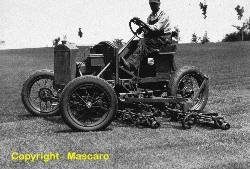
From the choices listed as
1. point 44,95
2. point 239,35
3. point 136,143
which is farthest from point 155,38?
point 239,35

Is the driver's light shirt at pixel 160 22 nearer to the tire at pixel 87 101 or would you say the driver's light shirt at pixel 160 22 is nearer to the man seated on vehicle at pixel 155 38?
the man seated on vehicle at pixel 155 38

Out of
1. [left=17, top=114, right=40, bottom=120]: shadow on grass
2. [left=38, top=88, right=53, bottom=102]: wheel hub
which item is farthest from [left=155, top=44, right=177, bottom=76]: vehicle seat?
[left=17, top=114, right=40, bottom=120]: shadow on grass

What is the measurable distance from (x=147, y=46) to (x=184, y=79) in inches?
41.4

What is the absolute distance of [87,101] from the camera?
7.27 meters

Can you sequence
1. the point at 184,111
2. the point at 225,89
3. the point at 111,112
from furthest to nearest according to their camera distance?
the point at 225,89
the point at 184,111
the point at 111,112

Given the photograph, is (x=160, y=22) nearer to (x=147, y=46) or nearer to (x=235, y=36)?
(x=147, y=46)

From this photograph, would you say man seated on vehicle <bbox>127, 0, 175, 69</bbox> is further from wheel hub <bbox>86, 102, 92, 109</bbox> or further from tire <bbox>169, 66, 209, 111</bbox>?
wheel hub <bbox>86, 102, 92, 109</bbox>

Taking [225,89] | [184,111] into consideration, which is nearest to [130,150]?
[184,111]

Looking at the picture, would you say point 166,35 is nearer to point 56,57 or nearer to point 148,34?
point 148,34

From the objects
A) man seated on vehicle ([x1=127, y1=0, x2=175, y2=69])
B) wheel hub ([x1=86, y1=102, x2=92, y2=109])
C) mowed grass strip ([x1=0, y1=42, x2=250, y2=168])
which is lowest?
mowed grass strip ([x1=0, y1=42, x2=250, y2=168])

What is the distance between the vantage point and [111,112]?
7156 mm

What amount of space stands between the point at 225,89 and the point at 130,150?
847 cm

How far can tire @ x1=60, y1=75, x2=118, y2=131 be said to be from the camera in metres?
A: 7.02

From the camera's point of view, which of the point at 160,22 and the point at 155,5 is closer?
the point at 160,22
